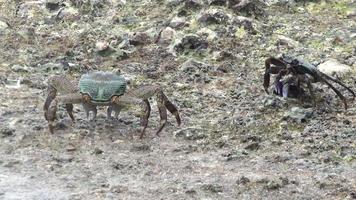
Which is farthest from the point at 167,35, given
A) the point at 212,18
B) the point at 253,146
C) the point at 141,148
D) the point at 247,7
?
the point at 253,146

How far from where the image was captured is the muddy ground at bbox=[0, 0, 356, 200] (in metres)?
5.89

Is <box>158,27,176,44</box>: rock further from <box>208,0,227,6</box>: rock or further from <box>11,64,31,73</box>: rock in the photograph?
<box>11,64,31,73</box>: rock

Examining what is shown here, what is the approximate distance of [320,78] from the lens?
7527mm

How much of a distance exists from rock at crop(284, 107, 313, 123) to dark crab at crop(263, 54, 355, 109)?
217mm

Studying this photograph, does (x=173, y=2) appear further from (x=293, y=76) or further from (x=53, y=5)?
(x=293, y=76)

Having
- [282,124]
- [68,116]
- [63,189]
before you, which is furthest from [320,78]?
[63,189]

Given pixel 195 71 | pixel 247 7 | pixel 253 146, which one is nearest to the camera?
pixel 253 146

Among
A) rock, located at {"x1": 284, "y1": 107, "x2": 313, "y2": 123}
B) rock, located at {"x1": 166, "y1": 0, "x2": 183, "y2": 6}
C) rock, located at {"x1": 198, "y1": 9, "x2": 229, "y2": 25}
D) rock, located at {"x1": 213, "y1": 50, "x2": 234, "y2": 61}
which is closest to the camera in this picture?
rock, located at {"x1": 284, "y1": 107, "x2": 313, "y2": 123}

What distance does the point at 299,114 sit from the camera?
7.27 m

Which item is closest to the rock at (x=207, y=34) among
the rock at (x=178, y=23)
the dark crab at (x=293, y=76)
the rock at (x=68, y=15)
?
the rock at (x=178, y=23)

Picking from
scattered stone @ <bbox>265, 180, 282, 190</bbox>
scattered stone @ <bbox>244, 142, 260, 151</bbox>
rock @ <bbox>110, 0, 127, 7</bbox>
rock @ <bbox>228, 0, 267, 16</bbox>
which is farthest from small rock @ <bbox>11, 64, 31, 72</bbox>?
scattered stone @ <bbox>265, 180, 282, 190</bbox>

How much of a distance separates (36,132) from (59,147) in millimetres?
418

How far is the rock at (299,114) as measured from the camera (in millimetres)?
7180

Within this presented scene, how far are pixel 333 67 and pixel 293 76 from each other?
942 mm
